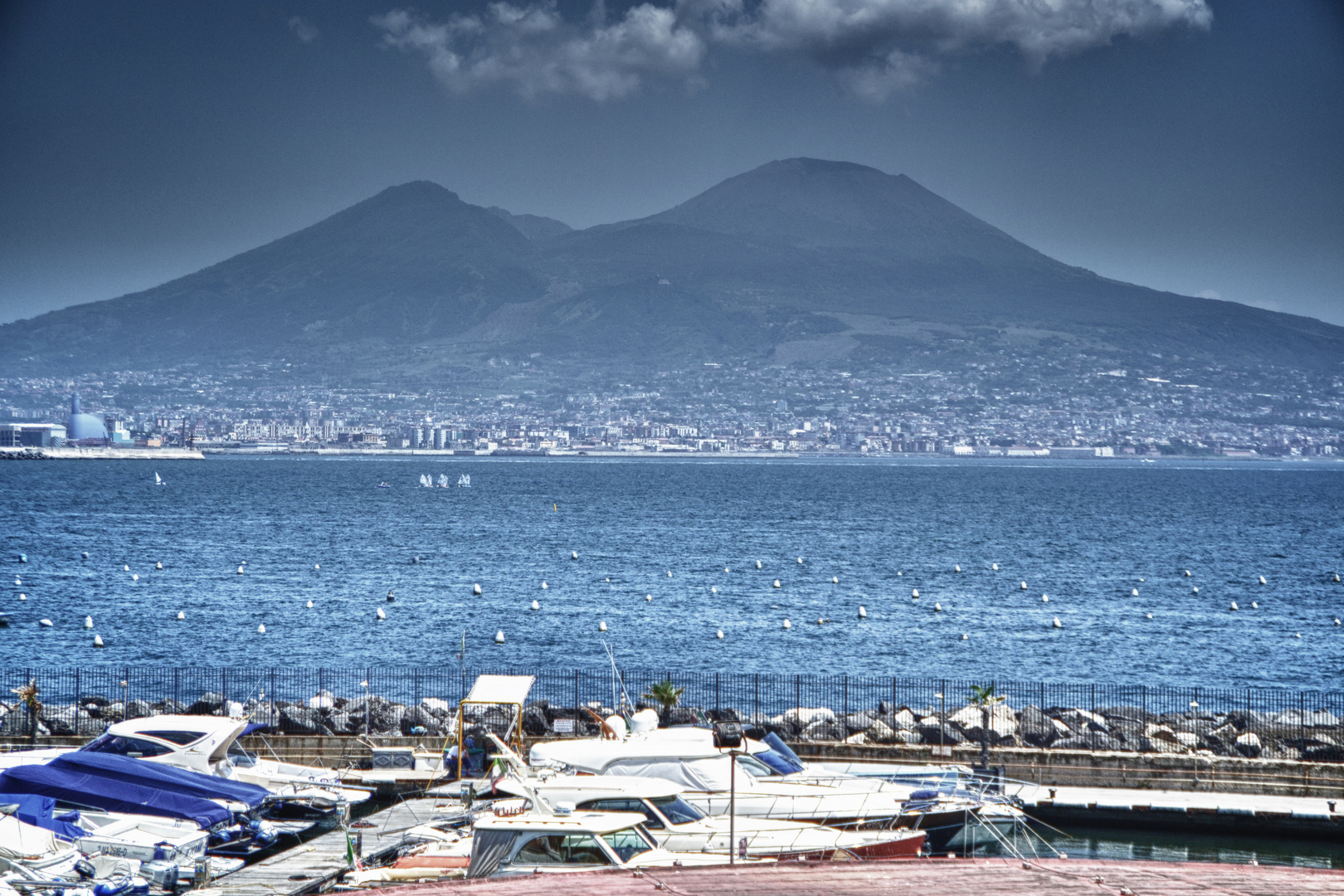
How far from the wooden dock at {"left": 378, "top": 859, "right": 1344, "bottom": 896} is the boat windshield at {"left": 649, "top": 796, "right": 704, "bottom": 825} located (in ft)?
19.8

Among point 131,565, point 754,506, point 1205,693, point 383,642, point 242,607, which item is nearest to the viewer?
point 1205,693

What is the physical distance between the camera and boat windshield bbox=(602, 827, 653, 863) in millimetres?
13781

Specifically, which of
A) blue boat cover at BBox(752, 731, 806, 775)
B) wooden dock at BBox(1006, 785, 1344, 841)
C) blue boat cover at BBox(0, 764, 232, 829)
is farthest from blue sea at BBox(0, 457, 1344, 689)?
blue boat cover at BBox(0, 764, 232, 829)

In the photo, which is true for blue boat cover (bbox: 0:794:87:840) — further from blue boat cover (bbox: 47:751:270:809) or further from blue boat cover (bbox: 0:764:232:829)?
blue boat cover (bbox: 47:751:270:809)

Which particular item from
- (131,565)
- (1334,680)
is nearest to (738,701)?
(1334,680)

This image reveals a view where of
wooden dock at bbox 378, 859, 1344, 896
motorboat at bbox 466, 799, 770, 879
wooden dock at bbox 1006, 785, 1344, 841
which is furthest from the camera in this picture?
wooden dock at bbox 1006, 785, 1344, 841

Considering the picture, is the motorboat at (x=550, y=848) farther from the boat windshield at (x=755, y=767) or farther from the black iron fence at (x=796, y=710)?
the black iron fence at (x=796, y=710)

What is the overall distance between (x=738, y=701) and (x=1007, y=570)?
39195 mm

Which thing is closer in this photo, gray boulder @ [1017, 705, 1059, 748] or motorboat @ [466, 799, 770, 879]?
motorboat @ [466, 799, 770, 879]

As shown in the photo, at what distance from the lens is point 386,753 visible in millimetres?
22203

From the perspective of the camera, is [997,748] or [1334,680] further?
[1334,680]

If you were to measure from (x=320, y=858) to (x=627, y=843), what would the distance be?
5.50m

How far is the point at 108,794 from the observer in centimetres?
1853

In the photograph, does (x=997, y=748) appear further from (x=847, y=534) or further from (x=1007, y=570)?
(x=847, y=534)
